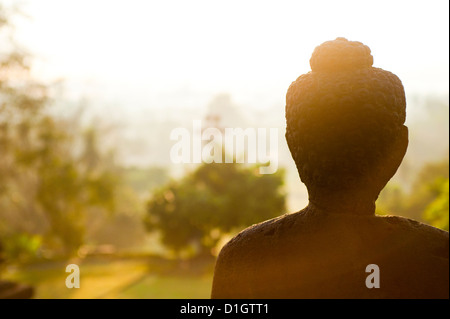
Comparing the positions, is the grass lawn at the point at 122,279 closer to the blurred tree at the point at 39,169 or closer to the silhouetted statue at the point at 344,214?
the blurred tree at the point at 39,169

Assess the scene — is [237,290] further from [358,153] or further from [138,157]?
[138,157]

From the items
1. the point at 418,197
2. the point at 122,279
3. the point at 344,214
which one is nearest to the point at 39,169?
the point at 122,279

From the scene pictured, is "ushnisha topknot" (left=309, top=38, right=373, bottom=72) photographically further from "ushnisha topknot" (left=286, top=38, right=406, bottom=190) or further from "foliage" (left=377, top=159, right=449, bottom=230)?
"foliage" (left=377, top=159, right=449, bottom=230)

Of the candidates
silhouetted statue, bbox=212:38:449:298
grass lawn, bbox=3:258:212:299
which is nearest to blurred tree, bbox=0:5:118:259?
grass lawn, bbox=3:258:212:299

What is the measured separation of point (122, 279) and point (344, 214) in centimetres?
1596

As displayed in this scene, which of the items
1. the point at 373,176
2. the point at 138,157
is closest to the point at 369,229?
the point at 373,176

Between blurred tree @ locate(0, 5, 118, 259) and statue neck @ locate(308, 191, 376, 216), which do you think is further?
blurred tree @ locate(0, 5, 118, 259)

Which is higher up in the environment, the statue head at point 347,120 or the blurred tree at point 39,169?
A: the blurred tree at point 39,169

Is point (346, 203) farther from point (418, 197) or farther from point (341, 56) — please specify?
point (418, 197)

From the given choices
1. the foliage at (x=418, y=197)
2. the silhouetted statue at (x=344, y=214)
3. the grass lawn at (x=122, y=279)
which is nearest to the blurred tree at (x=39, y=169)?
the grass lawn at (x=122, y=279)

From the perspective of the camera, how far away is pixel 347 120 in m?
2.28

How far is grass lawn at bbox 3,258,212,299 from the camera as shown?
1503 centimetres

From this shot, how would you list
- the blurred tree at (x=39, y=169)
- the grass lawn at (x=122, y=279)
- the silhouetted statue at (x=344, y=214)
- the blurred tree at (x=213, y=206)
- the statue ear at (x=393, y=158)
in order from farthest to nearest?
the blurred tree at (x=39, y=169)
the blurred tree at (x=213, y=206)
the grass lawn at (x=122, y=279)
the statue ear at (x=393, y=158)
the silhouetted statue at (x=344, y=214)

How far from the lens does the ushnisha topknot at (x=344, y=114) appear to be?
228 centimetres
